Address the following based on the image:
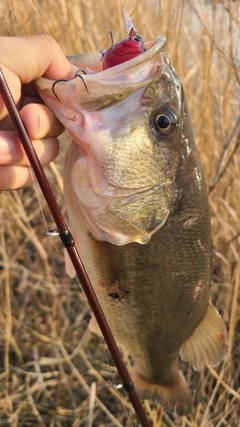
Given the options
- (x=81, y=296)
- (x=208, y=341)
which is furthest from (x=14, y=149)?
(x=81, y=296)

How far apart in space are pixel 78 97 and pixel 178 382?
3.67ft

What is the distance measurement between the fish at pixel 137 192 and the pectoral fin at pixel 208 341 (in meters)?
0.06

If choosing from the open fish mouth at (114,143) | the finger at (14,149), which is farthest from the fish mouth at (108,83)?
the finger at (14,149)

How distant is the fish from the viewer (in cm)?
100

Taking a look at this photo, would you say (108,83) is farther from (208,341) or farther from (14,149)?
(208,341)

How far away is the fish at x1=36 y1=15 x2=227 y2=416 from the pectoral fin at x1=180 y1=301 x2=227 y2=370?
0.06m

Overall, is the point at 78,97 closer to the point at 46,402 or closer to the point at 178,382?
the point at 178,382

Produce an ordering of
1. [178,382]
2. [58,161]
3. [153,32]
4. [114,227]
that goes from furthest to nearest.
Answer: [58,161] → [153,32] → [178,382] → [114,227]

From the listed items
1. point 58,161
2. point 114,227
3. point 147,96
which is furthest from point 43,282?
point 147,96

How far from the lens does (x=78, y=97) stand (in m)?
0.98

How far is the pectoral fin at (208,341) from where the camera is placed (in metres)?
1.48

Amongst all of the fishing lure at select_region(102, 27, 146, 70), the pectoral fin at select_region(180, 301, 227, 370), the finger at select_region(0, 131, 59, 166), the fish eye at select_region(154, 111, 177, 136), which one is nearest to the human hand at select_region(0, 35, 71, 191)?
the finger at select_region(0, 131, 59, 166)

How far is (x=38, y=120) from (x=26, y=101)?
0.15 meters

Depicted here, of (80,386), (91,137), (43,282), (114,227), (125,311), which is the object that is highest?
(91,137)
